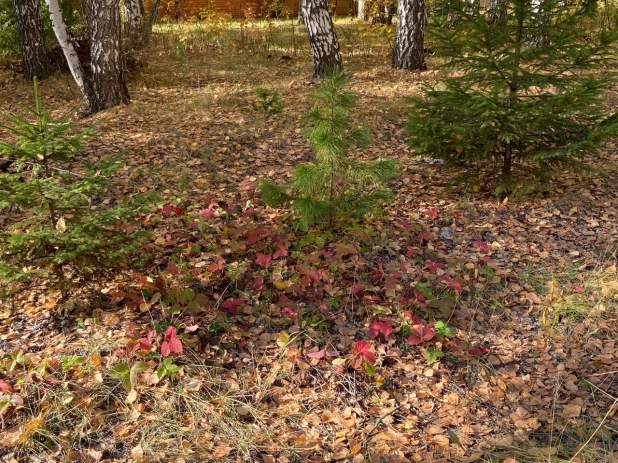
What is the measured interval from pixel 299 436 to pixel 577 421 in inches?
68.5

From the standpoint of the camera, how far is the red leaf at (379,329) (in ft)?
11.8

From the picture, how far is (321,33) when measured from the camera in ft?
27.5

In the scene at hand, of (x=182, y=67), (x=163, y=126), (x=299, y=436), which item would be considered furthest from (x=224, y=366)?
(x=182, y=67)

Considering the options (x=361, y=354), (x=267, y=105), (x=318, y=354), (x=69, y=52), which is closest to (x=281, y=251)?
(x=318, y=354)

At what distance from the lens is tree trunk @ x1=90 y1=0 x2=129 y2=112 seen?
715cm

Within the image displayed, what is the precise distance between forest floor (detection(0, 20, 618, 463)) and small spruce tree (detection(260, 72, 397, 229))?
1.13 ft

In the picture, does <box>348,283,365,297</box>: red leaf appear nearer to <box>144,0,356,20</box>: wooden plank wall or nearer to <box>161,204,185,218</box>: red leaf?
<box>161,204,185,218</box>: red leaf

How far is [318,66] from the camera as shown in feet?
28.4

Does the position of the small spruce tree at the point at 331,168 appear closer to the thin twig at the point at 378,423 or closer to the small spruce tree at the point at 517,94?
the small spruce tree at the point at 517,94

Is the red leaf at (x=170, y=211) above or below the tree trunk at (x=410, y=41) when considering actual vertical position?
below

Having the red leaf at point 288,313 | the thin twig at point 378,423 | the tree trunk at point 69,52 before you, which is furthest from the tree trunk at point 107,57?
the thin twig at point 378,423

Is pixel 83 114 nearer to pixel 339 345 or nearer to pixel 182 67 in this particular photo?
pixel 182 67

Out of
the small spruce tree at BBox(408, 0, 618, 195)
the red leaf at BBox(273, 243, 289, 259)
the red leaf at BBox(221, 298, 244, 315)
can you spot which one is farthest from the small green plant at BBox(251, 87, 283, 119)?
the red leaf at BBox(221, 298, 244, 315)

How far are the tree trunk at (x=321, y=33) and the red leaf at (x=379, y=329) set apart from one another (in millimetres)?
5652
